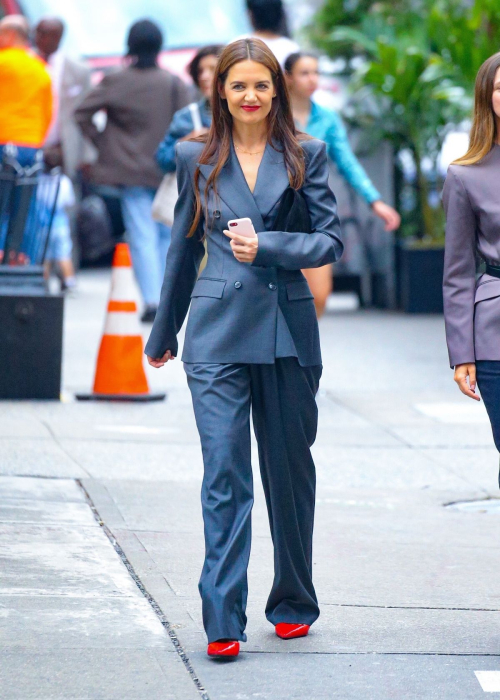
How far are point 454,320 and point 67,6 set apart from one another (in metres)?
13.9

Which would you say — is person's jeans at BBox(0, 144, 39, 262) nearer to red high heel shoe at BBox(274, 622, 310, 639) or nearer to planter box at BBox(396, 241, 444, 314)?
red high heel shoe at BBox(274, 622, 310, 639)

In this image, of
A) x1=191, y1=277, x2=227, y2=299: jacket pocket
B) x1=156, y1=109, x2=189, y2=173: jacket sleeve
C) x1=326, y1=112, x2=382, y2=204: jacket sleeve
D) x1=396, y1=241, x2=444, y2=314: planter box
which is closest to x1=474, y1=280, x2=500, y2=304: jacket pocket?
x1=191, y1=277, x2=227, y2=299: jacket pocket

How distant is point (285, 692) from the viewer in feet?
12.0

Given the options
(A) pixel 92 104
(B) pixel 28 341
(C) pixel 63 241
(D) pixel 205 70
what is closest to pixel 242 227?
(B) pixel 28 341

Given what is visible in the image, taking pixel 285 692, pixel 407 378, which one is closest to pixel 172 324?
pixel 285 692

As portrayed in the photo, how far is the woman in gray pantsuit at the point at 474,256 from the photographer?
4074mm

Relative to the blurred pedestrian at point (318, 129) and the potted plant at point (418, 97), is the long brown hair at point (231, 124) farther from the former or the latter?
the potted plant at point (418, 97)

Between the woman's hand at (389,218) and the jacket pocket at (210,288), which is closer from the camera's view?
the jacket pocket at (210,288)

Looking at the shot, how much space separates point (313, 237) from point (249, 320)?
0.98 ft

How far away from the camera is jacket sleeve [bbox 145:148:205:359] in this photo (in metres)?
4.13

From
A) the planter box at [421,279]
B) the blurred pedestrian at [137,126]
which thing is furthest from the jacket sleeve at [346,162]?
the planter box at [421,279]

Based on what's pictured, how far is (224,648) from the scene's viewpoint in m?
3.87

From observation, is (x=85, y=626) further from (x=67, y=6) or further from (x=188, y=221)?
(x=67, y=6)

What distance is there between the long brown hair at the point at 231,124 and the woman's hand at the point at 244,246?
220mm
